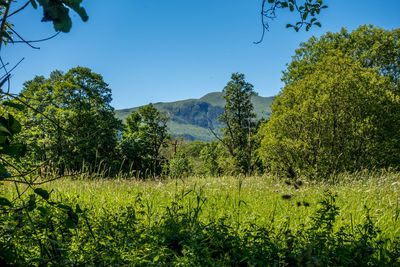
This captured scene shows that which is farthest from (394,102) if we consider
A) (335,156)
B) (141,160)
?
(141,160)

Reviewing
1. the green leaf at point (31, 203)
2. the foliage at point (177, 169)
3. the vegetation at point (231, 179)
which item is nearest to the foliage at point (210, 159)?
the vegetation at point (231, 179)

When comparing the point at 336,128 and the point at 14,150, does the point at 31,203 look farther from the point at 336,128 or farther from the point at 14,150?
the point at 336,128

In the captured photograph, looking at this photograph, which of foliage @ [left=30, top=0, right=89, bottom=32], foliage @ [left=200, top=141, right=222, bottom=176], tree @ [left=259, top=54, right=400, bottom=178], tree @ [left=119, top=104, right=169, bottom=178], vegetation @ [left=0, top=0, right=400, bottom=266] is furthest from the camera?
foliage @ [left=200, top=141, right=222, bottom=176]

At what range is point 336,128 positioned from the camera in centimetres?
1343

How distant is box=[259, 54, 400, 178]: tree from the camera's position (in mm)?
13289

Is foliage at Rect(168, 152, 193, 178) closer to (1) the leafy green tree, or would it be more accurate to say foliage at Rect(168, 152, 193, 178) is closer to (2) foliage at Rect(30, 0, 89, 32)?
(2) foliage at Rect(30, 0, 89, 32)

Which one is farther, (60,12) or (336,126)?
(336,126)

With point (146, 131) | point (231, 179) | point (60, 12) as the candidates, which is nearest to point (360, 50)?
point (231, 179)

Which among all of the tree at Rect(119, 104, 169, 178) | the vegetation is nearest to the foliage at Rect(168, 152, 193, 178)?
the vegetation

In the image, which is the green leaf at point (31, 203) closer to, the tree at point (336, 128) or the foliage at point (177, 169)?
the foliage at point (177, 169)

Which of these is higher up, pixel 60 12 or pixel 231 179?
pixel 60 12

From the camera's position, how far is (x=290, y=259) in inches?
94.8

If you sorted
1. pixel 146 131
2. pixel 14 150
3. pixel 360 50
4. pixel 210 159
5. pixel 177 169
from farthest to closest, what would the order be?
pixel 210 159 < pixel 146 131 < pixel 360 50 < pixel 177 169 < pixel 14 150

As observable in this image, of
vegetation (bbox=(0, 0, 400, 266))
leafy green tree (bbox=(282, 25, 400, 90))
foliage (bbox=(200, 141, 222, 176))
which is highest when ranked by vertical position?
leafy green tree (bbox=(282, 25, 400, 90))
